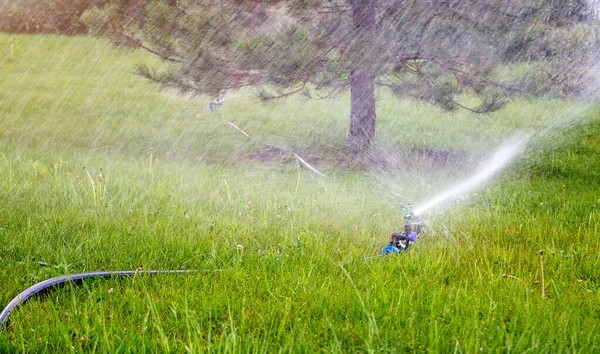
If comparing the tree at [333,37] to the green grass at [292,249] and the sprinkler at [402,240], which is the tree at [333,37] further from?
the sprinkler at [402,240]

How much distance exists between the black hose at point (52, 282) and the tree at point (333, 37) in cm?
270

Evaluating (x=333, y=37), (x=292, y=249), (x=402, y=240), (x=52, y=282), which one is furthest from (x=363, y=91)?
(x=52, y=282)

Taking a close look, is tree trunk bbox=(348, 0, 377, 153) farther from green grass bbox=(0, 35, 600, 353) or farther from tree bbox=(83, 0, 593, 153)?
green grass bbox=(0, 35, 600, 353)

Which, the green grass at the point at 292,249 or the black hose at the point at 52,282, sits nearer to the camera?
the green grass at the point at 292,249

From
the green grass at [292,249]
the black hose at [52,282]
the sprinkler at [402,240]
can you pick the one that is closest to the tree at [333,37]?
the green grass at [292,249]

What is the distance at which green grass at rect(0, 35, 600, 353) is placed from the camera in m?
1.82

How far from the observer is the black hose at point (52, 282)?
195 cm

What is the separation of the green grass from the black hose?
4 cm

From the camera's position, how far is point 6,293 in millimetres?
2182

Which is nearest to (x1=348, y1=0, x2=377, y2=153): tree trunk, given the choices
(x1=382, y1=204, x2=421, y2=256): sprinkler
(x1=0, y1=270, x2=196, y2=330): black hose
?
(x1=382, y1=204, x2=421, y2=256): sprinkler

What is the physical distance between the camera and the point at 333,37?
15.9ft

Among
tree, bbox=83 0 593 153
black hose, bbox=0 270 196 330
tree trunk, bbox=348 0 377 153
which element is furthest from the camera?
tree trunk, bbox=348 0 377 153

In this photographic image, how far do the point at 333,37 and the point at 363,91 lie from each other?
2.63 feet

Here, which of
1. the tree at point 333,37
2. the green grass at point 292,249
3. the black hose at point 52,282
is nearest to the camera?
the green grass at point 292,249
